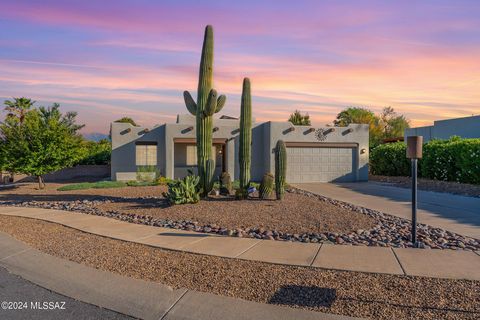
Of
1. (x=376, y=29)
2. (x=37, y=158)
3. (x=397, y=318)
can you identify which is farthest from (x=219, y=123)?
(x=397, y=318)

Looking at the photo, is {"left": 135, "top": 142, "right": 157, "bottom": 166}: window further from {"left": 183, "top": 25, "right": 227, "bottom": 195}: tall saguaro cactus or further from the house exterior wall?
{"left": 183, "top": 25, "right": 227, "bottom": 195}: tall saguaro cactus

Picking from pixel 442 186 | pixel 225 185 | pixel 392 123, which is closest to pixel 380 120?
pixel 392 123

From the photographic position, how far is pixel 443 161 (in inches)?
784

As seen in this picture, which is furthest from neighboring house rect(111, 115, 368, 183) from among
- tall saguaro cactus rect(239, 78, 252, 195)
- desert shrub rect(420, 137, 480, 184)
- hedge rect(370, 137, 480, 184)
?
tall saguaro cactus rect(239, 78, 252, 195)

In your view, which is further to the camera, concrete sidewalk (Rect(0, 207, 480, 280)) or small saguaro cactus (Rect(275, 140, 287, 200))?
small saguaro cactus (Rect(275, 140, 287, 200))

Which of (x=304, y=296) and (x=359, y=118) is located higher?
(x=359, y=118)

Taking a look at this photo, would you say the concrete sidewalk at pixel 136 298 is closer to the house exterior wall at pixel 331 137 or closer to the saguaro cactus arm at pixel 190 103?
the saguaro cactus arm at pixel 190 103

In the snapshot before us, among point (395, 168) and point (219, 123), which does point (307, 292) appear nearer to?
point (219, 123)

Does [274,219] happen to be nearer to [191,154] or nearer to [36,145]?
[36,145]

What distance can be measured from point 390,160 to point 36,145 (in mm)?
19695

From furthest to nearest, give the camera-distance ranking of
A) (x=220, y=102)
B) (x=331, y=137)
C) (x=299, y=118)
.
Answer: (x=299, y=118) → (x=331, y=137) → (x=220, y=102)

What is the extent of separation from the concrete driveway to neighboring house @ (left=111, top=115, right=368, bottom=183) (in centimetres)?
558

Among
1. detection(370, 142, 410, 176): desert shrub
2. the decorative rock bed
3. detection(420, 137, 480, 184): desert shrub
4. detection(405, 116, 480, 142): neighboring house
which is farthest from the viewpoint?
detection(405, 116, 480, 142): neighboring house

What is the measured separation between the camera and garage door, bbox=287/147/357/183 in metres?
22.7
